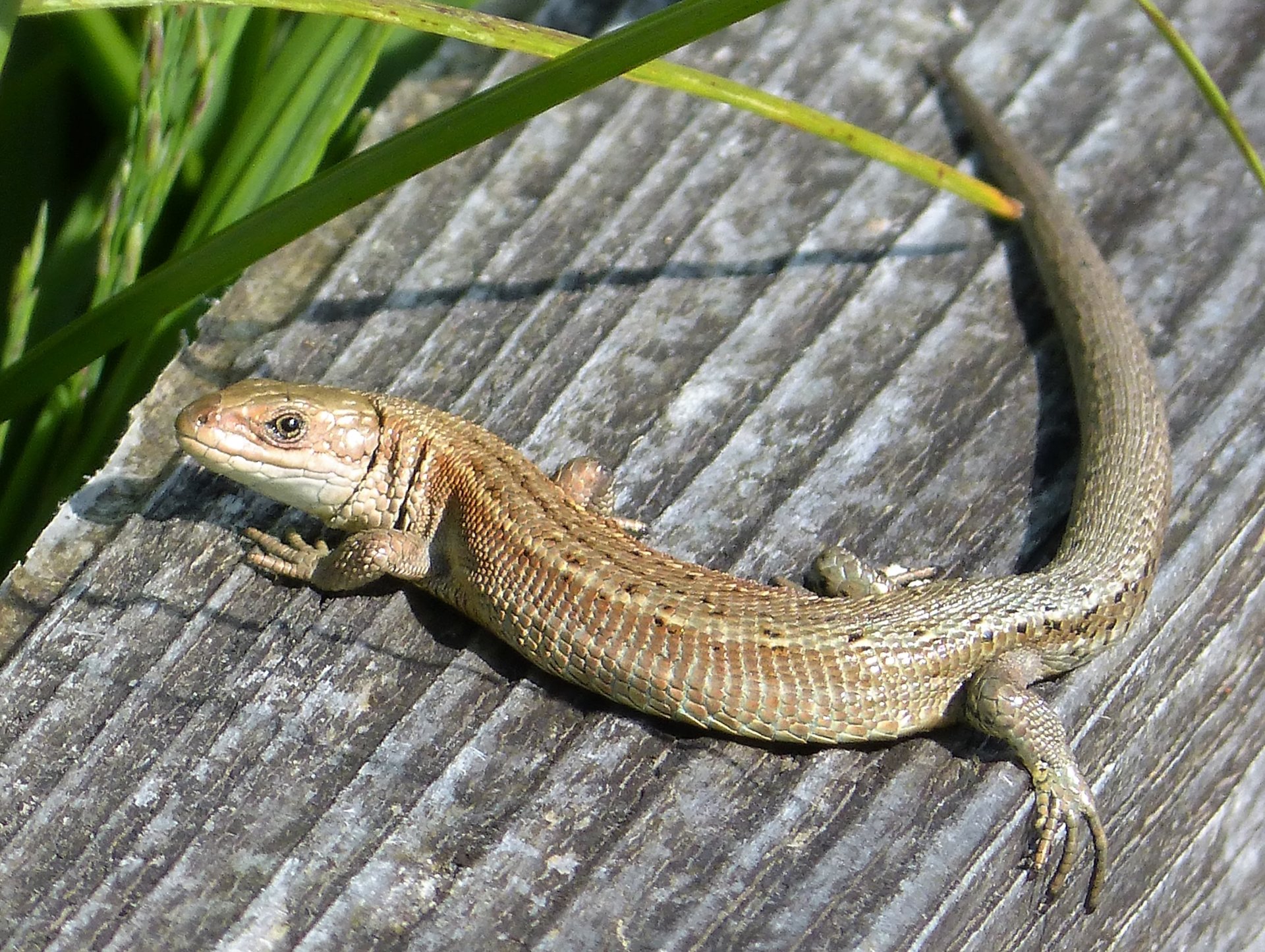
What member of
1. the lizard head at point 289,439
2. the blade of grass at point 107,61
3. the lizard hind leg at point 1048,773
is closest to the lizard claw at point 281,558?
the lizard head at point 289,439

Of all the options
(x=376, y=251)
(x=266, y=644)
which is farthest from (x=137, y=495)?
(x=376, y=251)

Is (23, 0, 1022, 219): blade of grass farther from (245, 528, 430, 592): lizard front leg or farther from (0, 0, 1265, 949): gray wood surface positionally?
(245, 528, 430, 592): lizard front leg

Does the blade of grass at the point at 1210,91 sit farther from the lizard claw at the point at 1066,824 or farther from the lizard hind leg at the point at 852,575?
the lizard claw at the point at 1066,824

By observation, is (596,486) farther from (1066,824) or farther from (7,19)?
(7,19)

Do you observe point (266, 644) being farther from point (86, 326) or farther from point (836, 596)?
point (836, 596)

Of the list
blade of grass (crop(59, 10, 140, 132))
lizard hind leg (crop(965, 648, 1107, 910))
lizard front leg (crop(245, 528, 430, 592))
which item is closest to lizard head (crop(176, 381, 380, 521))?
lizard front leg (crop(245, 528, 430, 592))
